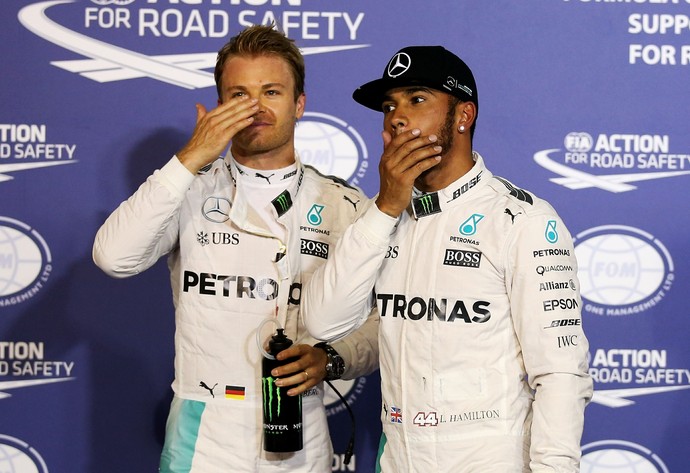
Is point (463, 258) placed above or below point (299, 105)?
below

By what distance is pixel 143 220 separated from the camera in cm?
204

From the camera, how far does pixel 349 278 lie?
6.23 feet

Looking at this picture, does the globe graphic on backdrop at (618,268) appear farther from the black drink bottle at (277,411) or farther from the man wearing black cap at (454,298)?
the black drink bottle at (277,411)

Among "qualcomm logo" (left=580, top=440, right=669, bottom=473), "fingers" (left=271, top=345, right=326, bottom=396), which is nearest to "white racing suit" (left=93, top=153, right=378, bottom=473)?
"fingers" (left=271, top=345, right=326, bottom=396)

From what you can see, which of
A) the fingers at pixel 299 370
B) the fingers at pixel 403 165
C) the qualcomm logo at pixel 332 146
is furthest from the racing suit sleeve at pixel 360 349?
the qualcomm logo at pixel 332 146

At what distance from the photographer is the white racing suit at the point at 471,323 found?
6.00 feet

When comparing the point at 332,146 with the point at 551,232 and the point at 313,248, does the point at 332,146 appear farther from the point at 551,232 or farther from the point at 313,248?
the point at 551,232

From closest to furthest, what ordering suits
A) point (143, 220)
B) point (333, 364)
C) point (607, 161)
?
point (143, 220) → point (333, 364) → point (607, 161)

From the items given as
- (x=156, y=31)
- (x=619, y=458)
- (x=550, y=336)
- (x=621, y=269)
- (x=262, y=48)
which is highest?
(x=156, y=31)

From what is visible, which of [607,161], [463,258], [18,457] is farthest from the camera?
[18,457]

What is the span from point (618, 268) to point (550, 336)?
1.15 m

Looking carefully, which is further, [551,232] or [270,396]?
[270,396]

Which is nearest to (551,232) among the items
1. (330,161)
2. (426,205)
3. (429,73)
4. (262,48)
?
(426,205)

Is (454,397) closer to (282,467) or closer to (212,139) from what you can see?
(282,467)
